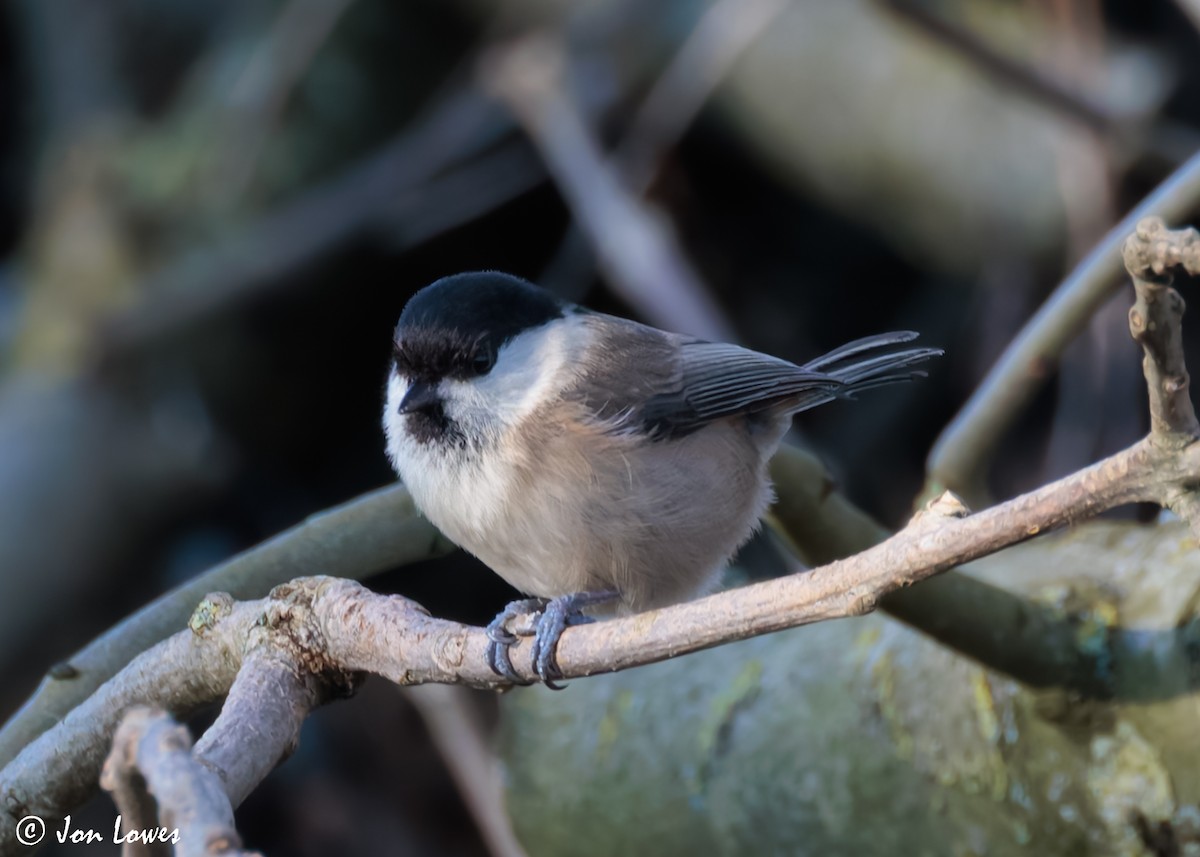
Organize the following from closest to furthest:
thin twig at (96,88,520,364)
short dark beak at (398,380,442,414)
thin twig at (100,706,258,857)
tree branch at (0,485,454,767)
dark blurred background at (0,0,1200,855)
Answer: thin twig at (100,706,258,857)
tree branch at (0,485,454,767)
short dark beak at (398,380,442,414)
dark blurred background at (0,0,1200,855)
thin twig at (96,88,520,364)

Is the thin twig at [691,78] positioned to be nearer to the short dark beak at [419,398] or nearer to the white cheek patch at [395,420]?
the white cheek patch at [395,420]

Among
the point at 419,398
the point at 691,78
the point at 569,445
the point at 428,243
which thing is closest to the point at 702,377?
the point at 569,445

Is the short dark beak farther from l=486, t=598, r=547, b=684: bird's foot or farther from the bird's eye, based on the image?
l=486, t=598, r=547, b=684: bird's foot

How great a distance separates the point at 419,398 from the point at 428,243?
2.05 m

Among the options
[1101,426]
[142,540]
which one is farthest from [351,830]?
[1101,426]

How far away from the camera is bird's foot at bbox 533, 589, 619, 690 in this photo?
4.66 ft

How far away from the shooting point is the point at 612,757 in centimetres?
204

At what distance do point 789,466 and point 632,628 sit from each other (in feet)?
2.05

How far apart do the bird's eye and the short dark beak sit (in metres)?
0.06

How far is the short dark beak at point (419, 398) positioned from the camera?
70.1 inches

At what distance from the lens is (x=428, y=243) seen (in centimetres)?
377

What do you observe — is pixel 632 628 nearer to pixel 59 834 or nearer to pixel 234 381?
pixel 59 834

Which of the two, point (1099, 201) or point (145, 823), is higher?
point (1099, 201)

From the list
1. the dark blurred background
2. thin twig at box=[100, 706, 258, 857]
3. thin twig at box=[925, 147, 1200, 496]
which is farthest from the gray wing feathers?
the dark blurred background
